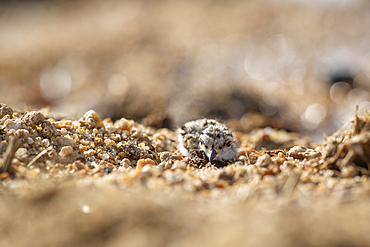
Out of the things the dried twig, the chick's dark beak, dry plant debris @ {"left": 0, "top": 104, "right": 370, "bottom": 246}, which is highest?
the dried twig

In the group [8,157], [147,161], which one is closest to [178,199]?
[147,161]

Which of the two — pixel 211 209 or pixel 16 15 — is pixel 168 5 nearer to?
pixel 16 15

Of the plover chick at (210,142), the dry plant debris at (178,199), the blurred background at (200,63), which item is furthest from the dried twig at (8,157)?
the blurred background at (200,63)

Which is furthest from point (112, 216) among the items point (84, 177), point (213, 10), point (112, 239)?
point (213, 10)

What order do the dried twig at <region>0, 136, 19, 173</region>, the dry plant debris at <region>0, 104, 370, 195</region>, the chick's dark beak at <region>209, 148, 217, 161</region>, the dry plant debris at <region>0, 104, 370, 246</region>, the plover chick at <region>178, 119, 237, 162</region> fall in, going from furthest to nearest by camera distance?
the plover chick at <region>178, 119, 237, 162</region>
the chick's dark beak at <region>209, 148, 217, 161</region>
the dried twig at <region>0, 136, 19, 173</region>
the dry plant debris at <region>0, 104, 370, 195</region>
the dry plant debris at <region>0, 104, 370, 246</region>

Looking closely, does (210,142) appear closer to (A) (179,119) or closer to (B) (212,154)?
(B) (212,154)

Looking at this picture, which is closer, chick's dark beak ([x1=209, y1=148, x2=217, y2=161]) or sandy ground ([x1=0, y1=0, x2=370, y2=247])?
sandy ground ([x1=0, y1=0, x2=370, y2=247])

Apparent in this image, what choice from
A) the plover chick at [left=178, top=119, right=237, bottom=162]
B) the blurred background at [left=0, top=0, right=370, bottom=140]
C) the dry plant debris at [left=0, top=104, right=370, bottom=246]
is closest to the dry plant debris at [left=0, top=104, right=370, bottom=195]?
the dry plant debris at [left=0, top=104, right=370, bottom=246]

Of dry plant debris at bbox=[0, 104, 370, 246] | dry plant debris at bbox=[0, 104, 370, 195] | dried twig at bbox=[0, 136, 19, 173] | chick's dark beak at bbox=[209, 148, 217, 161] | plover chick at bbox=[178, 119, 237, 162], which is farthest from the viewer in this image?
plover chick at bbox=[178, 119, 237, 162]

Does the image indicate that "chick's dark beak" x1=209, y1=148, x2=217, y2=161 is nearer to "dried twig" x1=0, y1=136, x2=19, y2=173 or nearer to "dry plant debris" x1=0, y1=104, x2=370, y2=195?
"dry plant debris" x1=0, y1=104, x2=370, y2=195

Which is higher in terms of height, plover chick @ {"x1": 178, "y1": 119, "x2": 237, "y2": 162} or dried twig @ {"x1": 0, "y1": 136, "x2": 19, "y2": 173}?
dried twig @ {"x1": 0, "y1": 136, "x2": 19, "y2": 173}
